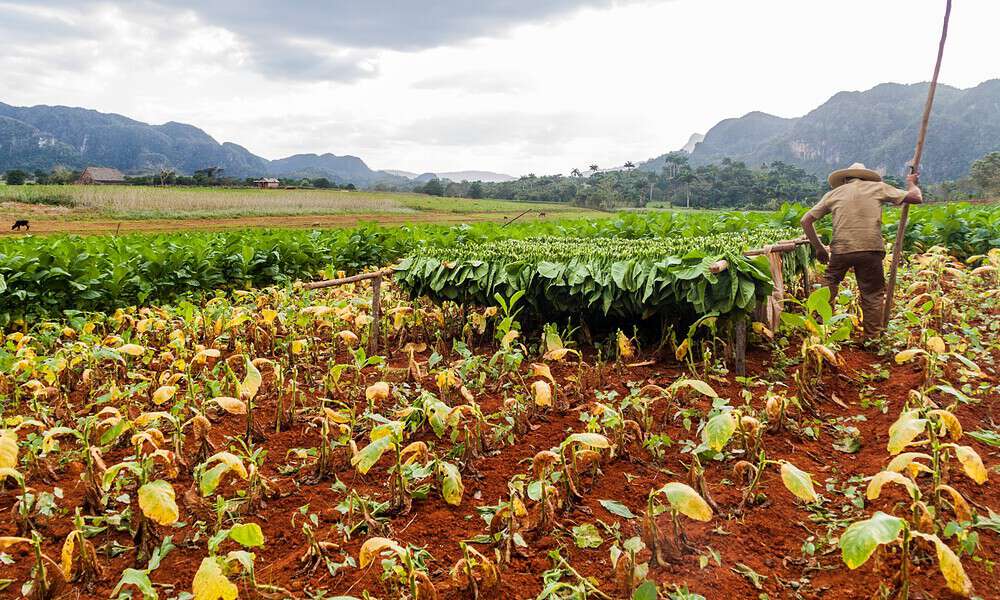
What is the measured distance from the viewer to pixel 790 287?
664 cm

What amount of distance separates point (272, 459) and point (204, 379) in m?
1.41

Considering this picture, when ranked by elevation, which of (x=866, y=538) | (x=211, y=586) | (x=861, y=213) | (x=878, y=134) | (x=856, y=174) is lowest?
(x=211, y=586)

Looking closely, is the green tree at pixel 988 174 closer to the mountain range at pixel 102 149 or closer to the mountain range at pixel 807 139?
the mountain range at pixel 807 139

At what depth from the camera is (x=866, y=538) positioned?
170 cm

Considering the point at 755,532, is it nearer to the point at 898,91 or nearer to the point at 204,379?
the point at 204,379

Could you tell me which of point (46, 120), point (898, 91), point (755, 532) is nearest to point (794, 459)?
point (755, 532)

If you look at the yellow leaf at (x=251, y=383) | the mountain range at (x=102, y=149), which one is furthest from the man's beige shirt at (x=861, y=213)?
the mountain range at (x=102, y=149)

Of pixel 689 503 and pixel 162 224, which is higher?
pixel 689 503

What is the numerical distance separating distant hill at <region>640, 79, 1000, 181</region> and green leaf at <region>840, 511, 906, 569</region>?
315 feet

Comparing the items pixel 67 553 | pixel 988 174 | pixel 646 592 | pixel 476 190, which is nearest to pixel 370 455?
pixel 67 553

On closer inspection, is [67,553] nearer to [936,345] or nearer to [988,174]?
[936,345]

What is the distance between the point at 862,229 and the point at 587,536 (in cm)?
434

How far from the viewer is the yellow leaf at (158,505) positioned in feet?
6.69

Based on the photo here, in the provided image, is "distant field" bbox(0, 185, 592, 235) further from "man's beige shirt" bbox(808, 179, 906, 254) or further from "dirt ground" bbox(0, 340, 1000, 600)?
"dirt ground" bbox(0, 340, 1000, 600)
